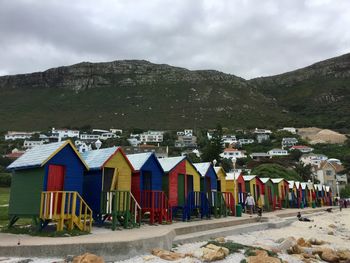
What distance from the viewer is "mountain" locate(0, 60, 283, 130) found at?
14512 cm

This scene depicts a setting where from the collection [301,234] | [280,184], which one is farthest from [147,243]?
[280,184]

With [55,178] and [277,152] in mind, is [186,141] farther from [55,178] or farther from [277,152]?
[55,178]

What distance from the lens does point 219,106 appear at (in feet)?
496

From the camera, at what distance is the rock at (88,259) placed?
958cm

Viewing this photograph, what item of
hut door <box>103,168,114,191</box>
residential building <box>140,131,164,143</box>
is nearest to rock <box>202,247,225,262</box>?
hut door <box>103,168,114,191</box>

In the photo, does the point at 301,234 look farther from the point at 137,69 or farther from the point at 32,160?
the point at 137,69

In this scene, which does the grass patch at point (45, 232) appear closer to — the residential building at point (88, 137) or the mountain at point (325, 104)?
the residential building at point (88, 137)

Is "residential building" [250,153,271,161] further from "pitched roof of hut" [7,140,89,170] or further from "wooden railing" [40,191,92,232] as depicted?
"wooden railing" [40,191,92,232]

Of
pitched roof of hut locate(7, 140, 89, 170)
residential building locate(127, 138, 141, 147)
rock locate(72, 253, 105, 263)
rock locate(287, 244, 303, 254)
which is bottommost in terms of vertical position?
rock locate(287, 244, 303, 254)

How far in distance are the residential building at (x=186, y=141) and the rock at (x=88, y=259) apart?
11778cm

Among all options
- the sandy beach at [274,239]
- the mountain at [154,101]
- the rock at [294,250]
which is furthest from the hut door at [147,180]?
the mountain at [154,101]

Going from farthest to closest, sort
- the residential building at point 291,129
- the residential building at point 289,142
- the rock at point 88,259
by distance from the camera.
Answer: the residential building at point 291,129
the residential building at point 289,142
the rock at point 88,259

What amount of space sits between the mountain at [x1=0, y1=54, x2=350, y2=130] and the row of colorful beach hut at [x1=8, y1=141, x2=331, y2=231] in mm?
116887

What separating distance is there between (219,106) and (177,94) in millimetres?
20751
